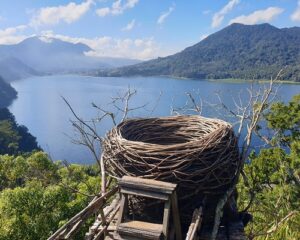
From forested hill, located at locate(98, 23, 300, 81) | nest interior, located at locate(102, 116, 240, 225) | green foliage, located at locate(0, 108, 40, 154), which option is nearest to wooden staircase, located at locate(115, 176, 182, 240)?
nest interior, located at locate(102, 116, 240, 225)

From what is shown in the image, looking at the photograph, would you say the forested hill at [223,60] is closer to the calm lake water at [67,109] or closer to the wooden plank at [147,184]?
the calm lake water at [67,109]

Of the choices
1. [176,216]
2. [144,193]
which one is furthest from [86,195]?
[176,216]

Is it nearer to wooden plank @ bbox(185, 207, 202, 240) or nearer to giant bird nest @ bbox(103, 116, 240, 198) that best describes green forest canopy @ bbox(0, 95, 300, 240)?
giant bird nest @ bbox(103, 116, 240, 198)

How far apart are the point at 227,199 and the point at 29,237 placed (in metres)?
8.46

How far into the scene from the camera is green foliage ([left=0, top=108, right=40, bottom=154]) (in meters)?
49.5

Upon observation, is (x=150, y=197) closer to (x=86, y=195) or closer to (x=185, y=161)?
(x=185, y=161)

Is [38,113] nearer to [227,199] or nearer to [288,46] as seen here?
[227,199]

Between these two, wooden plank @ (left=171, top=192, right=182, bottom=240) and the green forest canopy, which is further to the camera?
the green forest canopy

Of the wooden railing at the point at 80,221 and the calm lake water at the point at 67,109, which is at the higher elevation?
the wooden railing at the point at 80,221

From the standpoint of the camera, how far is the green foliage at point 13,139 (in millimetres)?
49469

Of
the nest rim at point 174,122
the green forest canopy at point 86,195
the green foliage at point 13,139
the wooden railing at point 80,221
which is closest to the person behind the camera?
the wooden railing at point 80,221

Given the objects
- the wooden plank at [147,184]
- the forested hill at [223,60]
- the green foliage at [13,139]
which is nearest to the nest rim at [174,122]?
the wooden plank at [147,184]

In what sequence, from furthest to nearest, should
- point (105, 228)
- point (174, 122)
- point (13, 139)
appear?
point (13, 139)
point (174, 122)
point (105, 228)

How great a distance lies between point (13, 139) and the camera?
53375 millimetres
